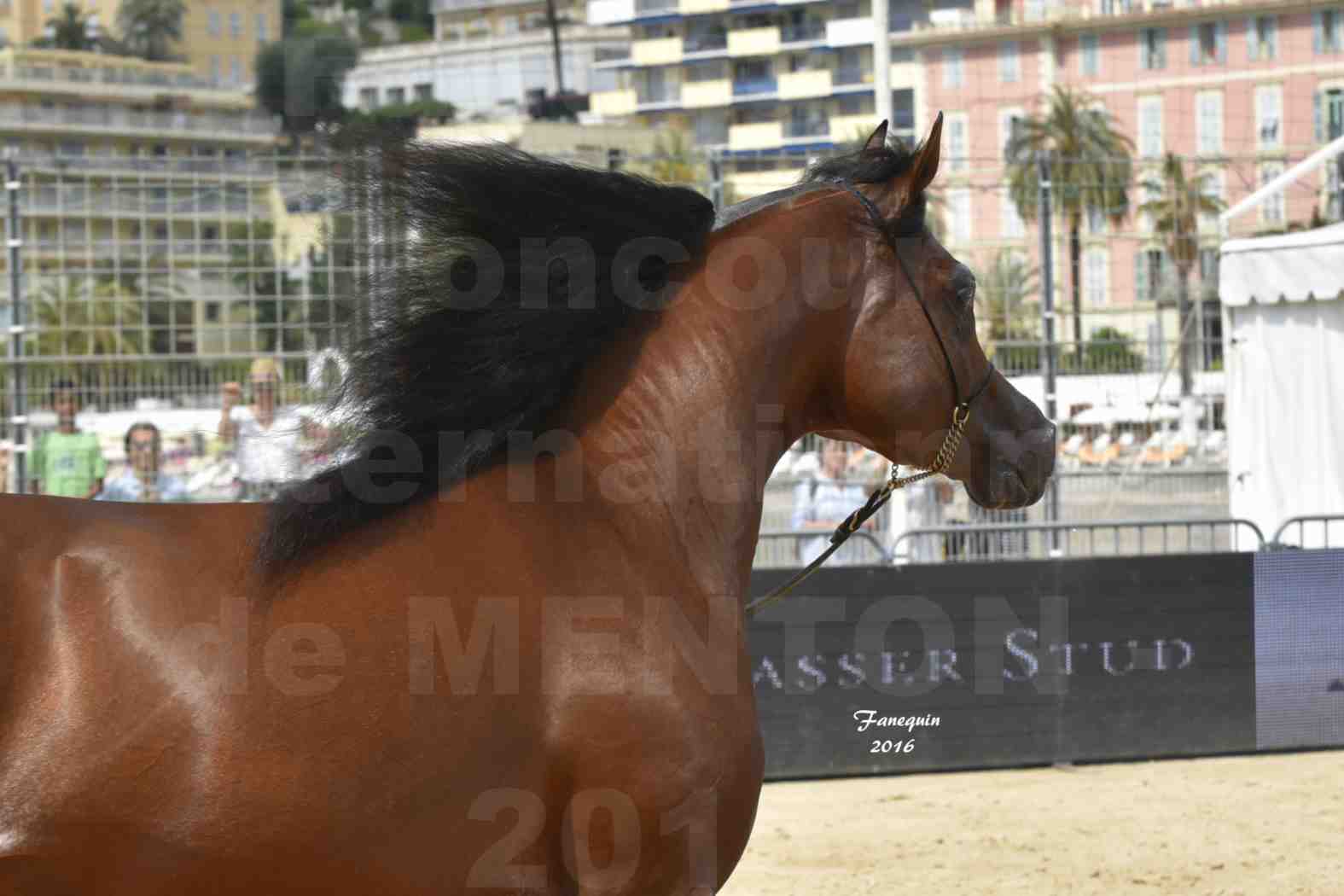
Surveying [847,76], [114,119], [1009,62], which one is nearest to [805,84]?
[847,76]

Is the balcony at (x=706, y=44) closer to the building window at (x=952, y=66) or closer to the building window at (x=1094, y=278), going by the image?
the building window at (x=952, y=66)

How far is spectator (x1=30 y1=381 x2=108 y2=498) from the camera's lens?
8961mm

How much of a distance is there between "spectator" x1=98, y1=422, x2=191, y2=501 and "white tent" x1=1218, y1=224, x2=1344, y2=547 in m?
6.78

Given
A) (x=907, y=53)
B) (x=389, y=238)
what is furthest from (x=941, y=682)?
(x=907, y=53)

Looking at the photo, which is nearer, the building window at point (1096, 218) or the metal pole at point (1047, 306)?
the metal pole at point (1047, 306)

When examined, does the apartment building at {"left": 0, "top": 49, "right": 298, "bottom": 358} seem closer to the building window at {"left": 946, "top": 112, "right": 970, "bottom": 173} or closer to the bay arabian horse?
the bay arabian horse

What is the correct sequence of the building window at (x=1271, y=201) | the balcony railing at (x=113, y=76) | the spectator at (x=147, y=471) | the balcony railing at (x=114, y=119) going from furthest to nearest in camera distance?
the balcony railing at (x=113, y=76) → the balcony railing at (x=114, y=119) → the building window at (x=1271, y=201) → the spectator at (x=147, y=471)

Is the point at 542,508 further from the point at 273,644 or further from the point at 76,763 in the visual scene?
the point at 76,763

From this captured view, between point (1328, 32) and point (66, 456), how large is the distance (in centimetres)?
Answer: 2272

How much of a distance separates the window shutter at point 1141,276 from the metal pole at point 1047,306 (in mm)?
1058

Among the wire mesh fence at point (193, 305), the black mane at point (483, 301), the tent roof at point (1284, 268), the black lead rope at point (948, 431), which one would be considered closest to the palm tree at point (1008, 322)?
the wire mesh fence at point (193, 305)

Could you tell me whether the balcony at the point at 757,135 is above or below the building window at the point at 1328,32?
above

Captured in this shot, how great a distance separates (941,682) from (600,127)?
43863 mm

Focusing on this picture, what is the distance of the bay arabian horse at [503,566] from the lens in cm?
277
